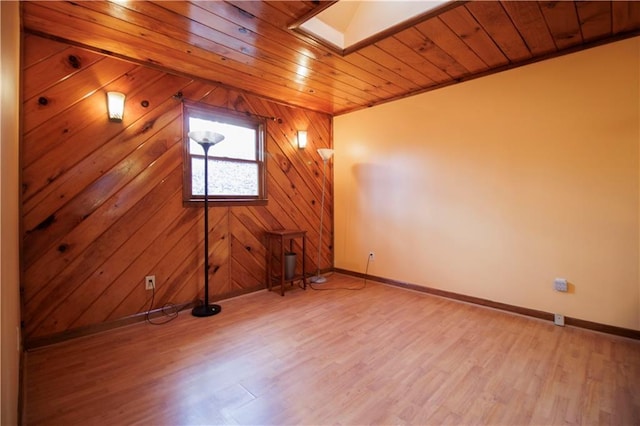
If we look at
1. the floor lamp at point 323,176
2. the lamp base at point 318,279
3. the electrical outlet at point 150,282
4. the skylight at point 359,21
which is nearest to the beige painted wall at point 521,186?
the floor lamp at point 323,176

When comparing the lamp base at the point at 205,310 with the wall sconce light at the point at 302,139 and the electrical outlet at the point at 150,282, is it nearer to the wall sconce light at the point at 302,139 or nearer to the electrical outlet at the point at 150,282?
the electrical outlet at the point at 150,282

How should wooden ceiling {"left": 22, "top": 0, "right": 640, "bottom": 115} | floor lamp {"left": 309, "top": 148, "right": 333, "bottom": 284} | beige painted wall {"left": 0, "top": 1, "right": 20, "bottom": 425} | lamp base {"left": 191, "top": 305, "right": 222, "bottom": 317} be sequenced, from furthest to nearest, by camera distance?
floor lamp {"left": 309, "top": 148, "right": 333, "bottom": 284}, lamp base {"left": 191, "top": 305, "right": 222, "bottom": 317}, wooden ceiling {"left": 22, "top": 0, "right": 640, "bottom": 115}, beige painted wall {"left": 0, "top": 1, "right": 20, "bottom": 425}

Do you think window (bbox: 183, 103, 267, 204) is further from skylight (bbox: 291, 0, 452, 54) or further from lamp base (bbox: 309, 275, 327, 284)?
skylight (bbox: 291, 0, 452, 54)

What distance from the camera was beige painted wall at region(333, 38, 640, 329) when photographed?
2502 mm

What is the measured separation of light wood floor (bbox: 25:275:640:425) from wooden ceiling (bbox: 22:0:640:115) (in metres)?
2.46

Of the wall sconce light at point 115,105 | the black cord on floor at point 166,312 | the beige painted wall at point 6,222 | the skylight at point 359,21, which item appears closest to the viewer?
the beige painted wall at point 6,222

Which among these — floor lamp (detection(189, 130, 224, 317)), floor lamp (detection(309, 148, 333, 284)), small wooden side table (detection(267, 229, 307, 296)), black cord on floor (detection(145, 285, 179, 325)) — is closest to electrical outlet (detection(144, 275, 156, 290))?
black cord on floor (detection(145, 285, 179, 325))

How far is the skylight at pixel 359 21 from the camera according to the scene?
2.26 m

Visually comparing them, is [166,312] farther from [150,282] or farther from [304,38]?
[304,38]

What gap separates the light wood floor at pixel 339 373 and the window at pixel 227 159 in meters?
1.36

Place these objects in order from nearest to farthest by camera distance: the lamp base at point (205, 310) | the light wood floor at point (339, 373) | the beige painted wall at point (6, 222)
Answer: the beige painted wall at point (6, 222), the light wood floor at point (339, 373), the lamp base at point (205, 310)

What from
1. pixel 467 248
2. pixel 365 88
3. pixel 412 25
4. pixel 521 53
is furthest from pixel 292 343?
pixel 521 53

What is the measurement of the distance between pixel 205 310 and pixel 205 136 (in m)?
1.74

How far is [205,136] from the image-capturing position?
2.92m
